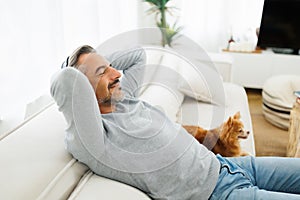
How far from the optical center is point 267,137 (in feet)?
7.99

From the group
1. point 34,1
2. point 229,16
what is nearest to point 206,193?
point 34,1

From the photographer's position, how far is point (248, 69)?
10.6ft

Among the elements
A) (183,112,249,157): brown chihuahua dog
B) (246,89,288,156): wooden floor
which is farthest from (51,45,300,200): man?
(246,89,288,156): wooden floor

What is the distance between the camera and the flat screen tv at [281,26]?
9.81 ft

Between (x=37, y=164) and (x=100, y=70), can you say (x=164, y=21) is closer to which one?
(x=100, y=70)

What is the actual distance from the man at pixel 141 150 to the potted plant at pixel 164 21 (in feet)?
6.35

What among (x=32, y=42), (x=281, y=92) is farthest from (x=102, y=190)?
(x=281, y=92)

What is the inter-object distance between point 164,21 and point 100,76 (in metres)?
2.43

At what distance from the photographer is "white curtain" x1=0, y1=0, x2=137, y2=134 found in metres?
1.35

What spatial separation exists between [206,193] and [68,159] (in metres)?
0.45

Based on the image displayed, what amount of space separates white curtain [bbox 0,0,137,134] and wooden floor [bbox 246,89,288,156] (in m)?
1.43

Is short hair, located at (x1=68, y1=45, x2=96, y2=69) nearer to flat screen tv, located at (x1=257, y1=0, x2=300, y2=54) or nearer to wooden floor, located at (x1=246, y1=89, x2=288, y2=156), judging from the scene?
wooden floor, located at (x1=246, y1=89, x2=288, y2=156)

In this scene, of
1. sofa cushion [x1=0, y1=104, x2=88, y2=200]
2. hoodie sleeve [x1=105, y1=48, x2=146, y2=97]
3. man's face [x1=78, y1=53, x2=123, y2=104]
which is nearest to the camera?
sofa cushion [x1=0, y1=104, x2=88, y2=200]

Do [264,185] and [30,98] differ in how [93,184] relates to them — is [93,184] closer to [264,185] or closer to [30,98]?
[264,185]
